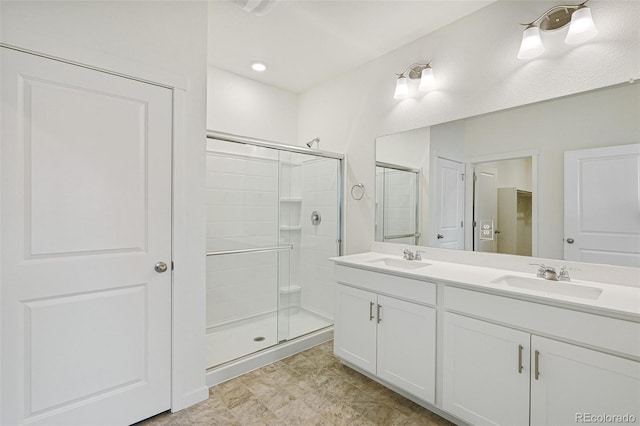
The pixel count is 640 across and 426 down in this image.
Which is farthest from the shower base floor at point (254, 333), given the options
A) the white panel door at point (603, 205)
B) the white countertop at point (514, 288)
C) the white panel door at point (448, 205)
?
the white panel door at point (603, 205)

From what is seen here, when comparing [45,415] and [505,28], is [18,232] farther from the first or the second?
[505,28]

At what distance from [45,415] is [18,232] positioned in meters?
0.91

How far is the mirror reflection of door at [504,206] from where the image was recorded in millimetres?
1871

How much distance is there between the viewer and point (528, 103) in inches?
72.4

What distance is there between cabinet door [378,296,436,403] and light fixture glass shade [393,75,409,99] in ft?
5.30

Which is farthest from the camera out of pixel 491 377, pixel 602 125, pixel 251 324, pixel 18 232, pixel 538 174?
pixel 251 324

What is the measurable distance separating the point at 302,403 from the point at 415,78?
2503 mm

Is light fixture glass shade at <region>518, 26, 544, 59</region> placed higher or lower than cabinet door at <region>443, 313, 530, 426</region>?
higher

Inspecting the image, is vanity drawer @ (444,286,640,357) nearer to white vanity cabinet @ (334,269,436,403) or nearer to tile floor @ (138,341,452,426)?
white vanity cabinet @ (334,269,436,403)

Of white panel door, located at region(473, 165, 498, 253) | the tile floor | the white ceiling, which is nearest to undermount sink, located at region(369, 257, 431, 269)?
white panel door, located at region(473, 165, 498, 253)

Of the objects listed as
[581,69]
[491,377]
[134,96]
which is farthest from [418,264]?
[134,96]

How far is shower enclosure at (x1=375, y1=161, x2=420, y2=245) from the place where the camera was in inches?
97.9

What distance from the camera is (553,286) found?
5.25 feet

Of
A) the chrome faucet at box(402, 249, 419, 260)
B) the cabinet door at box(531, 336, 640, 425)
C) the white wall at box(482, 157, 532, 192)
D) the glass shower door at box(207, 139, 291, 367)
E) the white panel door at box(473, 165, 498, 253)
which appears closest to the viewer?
the cabinet door at box(531, 336, 640, 425)
